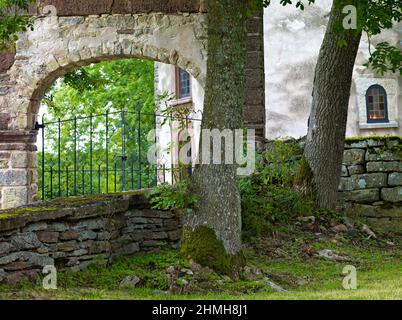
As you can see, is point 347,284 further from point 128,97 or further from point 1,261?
point 128,97

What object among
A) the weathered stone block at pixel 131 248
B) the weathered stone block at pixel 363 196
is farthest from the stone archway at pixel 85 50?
the weathered stone block at pixel 131 248

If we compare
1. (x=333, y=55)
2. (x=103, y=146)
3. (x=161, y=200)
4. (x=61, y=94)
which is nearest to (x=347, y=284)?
(x=161, y=200)

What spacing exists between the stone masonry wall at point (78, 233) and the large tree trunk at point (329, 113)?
9.02ft

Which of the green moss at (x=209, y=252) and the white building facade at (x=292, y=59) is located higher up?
the white building facade at (x=292, y=59)

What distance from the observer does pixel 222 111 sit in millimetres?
7137

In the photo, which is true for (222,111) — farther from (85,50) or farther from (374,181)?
(374,181)

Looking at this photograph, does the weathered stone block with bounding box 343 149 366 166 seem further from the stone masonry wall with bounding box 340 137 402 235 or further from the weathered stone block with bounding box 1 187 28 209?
the weathered stone block with bounding box 1 187 28 209

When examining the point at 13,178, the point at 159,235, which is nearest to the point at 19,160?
the point at 13,178

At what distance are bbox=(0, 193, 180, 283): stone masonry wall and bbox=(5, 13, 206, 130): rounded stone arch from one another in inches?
132

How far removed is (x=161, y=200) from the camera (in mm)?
7402

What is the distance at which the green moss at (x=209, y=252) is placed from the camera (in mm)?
6929

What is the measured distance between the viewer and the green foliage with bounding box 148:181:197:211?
23.1 ft

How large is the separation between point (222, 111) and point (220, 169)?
59cm

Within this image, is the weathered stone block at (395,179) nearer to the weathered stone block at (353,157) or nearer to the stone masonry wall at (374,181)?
the stone masonry wall at (374,181)
